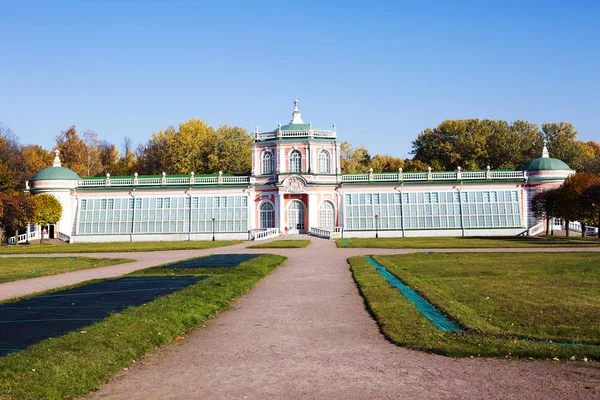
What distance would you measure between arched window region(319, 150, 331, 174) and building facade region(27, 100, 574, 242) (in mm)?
133

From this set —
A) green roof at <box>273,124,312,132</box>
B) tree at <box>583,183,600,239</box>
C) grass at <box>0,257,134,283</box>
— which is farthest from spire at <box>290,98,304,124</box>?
grass at <box>0,257,134,283</box>

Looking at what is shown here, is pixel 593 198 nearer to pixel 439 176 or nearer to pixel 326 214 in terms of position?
pixel 439 176

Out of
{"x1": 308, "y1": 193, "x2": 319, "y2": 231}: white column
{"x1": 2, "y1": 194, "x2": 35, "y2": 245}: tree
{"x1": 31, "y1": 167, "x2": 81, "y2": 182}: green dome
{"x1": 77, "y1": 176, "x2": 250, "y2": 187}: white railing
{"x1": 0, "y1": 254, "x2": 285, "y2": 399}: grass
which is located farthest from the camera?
{"x1": 77, "y1": 176, "x2": 250, "y2": 187}: white railing

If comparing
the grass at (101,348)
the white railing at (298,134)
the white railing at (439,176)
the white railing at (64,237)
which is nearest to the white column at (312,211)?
the white railing at (439,176)

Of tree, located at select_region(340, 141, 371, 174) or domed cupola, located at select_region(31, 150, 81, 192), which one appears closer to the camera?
domed cupola, located at select_region(31, 150, 81, 192)

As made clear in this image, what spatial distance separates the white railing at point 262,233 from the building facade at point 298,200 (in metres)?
0.64

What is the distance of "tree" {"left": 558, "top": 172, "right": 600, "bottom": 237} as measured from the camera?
60500 millimetres

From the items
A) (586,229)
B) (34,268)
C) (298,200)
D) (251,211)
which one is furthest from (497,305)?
(586,229)

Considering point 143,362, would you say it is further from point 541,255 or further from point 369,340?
point 541,255

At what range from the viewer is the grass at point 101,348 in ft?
31.2

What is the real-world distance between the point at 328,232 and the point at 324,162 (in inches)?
520

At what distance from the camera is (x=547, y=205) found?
7044 centimetres

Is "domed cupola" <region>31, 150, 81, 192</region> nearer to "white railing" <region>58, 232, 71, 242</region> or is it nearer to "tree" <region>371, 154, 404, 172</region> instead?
"white railing" <region>58, 232, 71, 242</region>

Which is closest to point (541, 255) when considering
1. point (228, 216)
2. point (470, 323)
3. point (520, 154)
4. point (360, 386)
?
point (470, 323)
